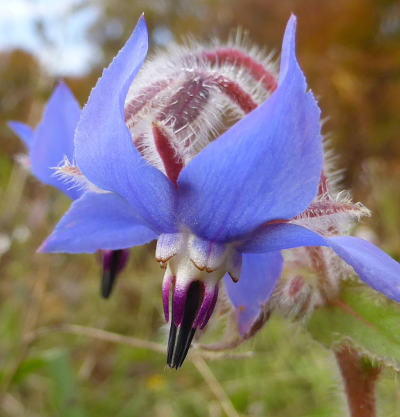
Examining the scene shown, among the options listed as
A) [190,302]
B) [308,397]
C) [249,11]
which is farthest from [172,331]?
[249,11]

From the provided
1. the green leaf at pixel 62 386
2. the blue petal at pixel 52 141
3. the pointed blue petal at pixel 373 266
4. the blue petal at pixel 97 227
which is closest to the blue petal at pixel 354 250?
the pointed blue petal at pixel 373 266

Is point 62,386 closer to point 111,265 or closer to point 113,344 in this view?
point 111,265

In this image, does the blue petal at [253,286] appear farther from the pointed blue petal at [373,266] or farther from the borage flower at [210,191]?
the pointed blue petal at [373,266]

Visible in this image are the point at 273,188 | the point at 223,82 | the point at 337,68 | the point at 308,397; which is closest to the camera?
the point at 273,188

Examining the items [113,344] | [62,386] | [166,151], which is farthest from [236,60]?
[113,344]

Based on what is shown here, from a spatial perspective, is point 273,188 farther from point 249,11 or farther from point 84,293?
point 249,11

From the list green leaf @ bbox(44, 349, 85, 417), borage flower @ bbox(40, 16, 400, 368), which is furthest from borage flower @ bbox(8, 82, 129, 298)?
green leaf @ bbox(44, 349, 85, 417)
